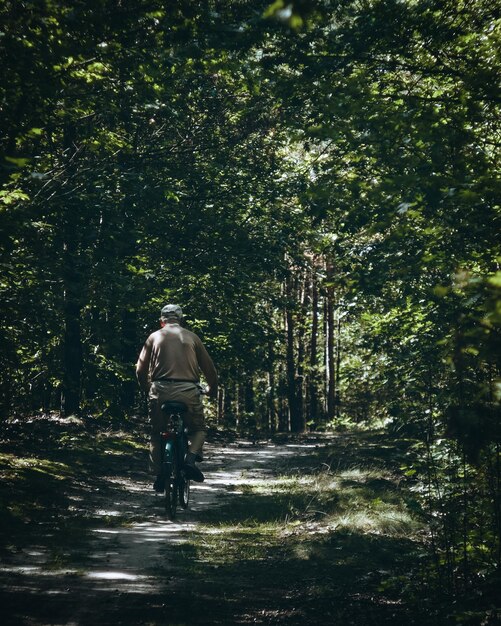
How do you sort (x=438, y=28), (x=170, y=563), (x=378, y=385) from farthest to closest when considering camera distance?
(x=378, y=385) → (x=438, y=28) → (x=170, y=563)

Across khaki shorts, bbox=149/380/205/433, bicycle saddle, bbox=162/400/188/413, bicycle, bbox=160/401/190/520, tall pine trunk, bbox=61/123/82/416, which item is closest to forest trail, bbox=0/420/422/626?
bicycle, bbox=160/401/190/520

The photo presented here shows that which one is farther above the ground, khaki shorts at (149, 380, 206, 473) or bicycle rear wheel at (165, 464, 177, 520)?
khaki shorts at (149, 380, 206, 473)

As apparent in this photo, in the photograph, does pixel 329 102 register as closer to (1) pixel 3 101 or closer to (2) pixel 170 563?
(1) pixel 3 101

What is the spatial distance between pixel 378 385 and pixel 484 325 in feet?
47.8

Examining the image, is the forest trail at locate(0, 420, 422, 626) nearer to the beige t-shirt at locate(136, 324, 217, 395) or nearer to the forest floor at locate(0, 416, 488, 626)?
the forest floor at locate(0, 416, 488, 626)

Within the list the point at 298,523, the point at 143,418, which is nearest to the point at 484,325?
the point at 298,523

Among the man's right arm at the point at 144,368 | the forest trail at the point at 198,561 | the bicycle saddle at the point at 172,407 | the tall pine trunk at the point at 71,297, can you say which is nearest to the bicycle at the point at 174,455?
the bicycle saddle at the point at 172,407

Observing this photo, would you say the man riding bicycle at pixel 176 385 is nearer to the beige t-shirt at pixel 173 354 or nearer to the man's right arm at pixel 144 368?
the beige t-shirt at pixel 173 354

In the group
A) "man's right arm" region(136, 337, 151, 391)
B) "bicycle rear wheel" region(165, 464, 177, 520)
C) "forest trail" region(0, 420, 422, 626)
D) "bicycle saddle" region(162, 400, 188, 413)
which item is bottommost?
"forest trail" region(0, 420, 422, 626)

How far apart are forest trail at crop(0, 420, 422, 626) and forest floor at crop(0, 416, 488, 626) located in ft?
0.05

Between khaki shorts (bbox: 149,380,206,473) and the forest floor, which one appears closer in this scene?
the forest floor

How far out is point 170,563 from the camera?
6.00 m

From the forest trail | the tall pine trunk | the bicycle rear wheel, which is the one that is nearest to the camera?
the forest trail

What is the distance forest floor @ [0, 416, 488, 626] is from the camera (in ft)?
15.7
